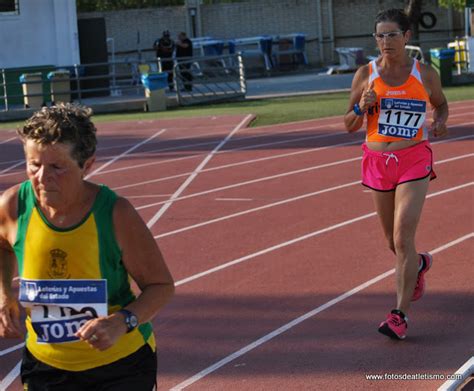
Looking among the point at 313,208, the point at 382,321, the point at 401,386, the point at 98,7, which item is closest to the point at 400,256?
the point at 382,321

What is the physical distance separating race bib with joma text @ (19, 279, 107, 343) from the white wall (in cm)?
2873

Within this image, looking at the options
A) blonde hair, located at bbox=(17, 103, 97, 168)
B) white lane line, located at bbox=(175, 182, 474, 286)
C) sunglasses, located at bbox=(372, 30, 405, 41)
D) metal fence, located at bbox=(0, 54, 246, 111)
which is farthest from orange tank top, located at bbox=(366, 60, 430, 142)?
metal fence, located at bbox=(0, 54, 246, 111)

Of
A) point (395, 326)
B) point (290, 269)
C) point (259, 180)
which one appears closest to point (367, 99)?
point (395, 326)

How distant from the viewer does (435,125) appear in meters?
7.09

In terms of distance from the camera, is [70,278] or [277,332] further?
[277,332]

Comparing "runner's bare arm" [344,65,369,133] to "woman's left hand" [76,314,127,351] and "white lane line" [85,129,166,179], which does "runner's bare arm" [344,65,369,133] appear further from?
"white lane line" [85,129,166,179]

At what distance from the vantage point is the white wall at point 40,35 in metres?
31.6

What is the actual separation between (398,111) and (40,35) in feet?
86.6

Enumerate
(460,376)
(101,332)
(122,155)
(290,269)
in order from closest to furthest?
(101,332)
(460,376)
(290,269)
(122,155)

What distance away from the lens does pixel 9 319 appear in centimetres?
382

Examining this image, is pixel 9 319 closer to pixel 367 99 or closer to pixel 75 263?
pixel 75 263

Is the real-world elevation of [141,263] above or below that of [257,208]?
above

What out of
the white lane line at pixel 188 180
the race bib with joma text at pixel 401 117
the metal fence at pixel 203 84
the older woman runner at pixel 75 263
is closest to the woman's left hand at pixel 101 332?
the older woman runner at pixel 75 263

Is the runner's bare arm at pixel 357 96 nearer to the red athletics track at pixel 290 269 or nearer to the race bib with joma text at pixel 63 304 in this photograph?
the red athletics track at pixel 290 269
